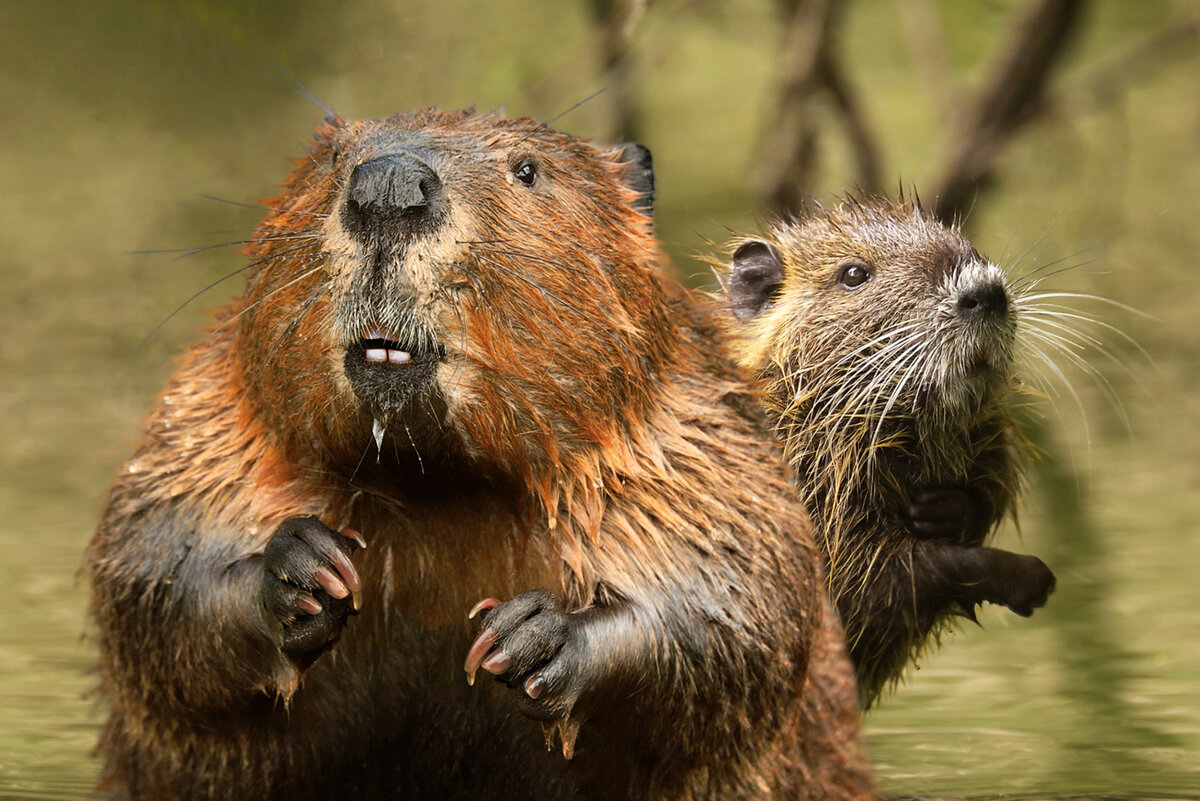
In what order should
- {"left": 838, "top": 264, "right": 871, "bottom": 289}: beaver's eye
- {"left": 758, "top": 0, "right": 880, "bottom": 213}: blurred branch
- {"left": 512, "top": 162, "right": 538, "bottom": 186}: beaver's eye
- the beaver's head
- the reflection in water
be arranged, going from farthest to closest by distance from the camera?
{"left": 758, "top": 0, "right": 880, "bottom": 213}: blurred branch
the reflection in water
{"left": 838, "top": 264, "right": 871, "bottom": 289}: beaver's eye
the beaver's head
{"left": 512, "top": 162, "right": 538, "bottom": 186}: beaver's eye

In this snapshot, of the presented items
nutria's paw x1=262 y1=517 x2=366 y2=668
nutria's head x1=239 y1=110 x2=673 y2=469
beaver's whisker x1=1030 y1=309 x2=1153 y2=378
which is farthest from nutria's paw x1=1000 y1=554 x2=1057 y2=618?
nutria's paw x1=262 y1=517 x2=366 y2=668

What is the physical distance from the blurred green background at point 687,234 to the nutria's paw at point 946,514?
1.78ft

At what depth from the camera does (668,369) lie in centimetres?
349

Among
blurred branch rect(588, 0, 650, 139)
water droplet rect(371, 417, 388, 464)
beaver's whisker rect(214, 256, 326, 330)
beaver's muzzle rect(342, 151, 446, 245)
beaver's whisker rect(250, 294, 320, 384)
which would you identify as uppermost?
blurred branch rect(588, 0, 650, 139)

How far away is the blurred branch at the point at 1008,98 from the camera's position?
770 centimetres

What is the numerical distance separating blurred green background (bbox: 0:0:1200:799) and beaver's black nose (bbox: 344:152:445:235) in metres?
1.46

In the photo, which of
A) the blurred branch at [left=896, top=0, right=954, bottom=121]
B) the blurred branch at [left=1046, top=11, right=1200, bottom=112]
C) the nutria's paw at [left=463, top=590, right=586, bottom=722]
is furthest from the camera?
the blurred branch at [left=896, top=0, right=954, bottom=121]

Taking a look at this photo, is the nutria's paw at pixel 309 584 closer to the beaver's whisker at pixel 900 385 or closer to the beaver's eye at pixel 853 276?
the beaver's whisker at pixel 900 385

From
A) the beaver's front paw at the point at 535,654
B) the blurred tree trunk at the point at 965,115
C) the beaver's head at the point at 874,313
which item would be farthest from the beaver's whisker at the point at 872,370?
the blurred tree trunk at the point at 965,115

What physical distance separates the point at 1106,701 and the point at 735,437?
1.97 metres

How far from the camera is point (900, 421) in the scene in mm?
3791

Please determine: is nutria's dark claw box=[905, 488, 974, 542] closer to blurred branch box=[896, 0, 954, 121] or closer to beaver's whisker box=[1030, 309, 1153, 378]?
beaver's whisker box=[1030, 309, 1153, 378]

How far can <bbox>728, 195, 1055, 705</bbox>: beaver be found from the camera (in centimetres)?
367

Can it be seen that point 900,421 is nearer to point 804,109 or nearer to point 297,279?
point 297,279
